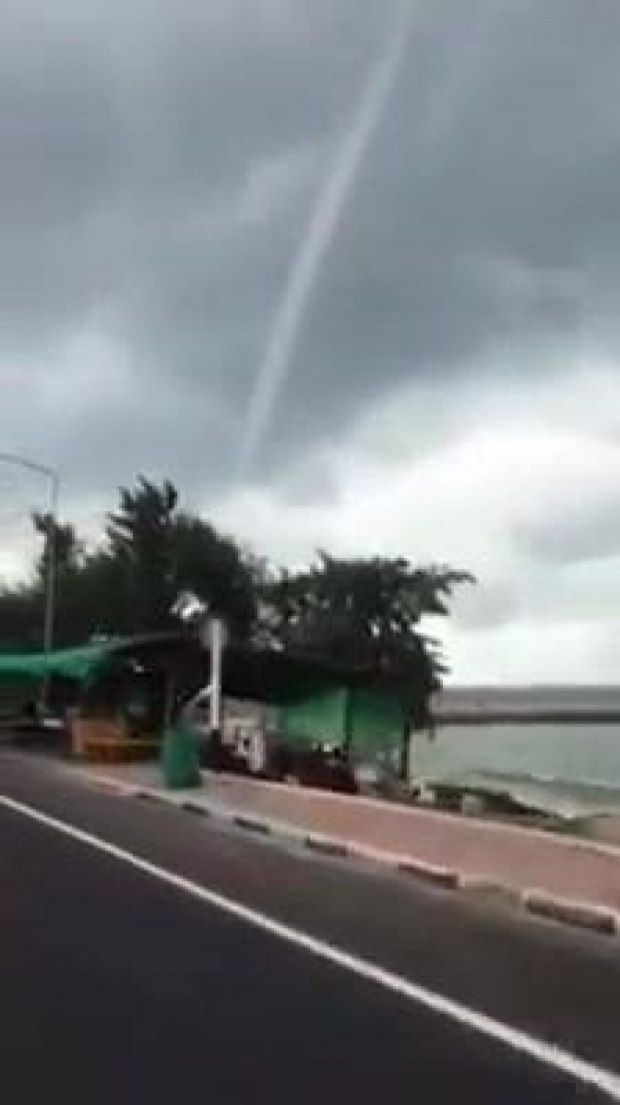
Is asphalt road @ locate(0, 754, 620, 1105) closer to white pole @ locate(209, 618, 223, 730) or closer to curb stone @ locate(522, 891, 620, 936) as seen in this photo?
curb stone @ locate(522, 891, 620, 936)

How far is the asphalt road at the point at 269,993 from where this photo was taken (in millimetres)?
10469

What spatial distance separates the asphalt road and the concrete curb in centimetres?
43

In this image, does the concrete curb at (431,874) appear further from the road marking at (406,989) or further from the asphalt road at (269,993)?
the road marking at (406,989)

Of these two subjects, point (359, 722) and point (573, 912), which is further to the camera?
point (359, 722)

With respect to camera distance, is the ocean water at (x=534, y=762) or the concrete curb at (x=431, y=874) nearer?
the concrete curb at (x=431, y=874)

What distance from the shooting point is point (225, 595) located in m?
105

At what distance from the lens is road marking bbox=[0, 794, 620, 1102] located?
36.3ft

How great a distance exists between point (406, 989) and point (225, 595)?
91447 millimetres

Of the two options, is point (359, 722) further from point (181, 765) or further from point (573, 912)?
point (573, 912)

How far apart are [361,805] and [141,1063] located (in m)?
16.5

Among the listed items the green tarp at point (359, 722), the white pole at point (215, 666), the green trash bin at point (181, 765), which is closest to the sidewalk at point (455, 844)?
the green trash bin at point (181, 765)

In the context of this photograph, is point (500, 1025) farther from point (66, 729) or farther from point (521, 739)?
point (521, 739)

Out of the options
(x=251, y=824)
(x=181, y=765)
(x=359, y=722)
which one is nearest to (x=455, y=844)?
(x=251, y=824)

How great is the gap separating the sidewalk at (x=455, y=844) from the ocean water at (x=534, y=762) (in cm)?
1995
